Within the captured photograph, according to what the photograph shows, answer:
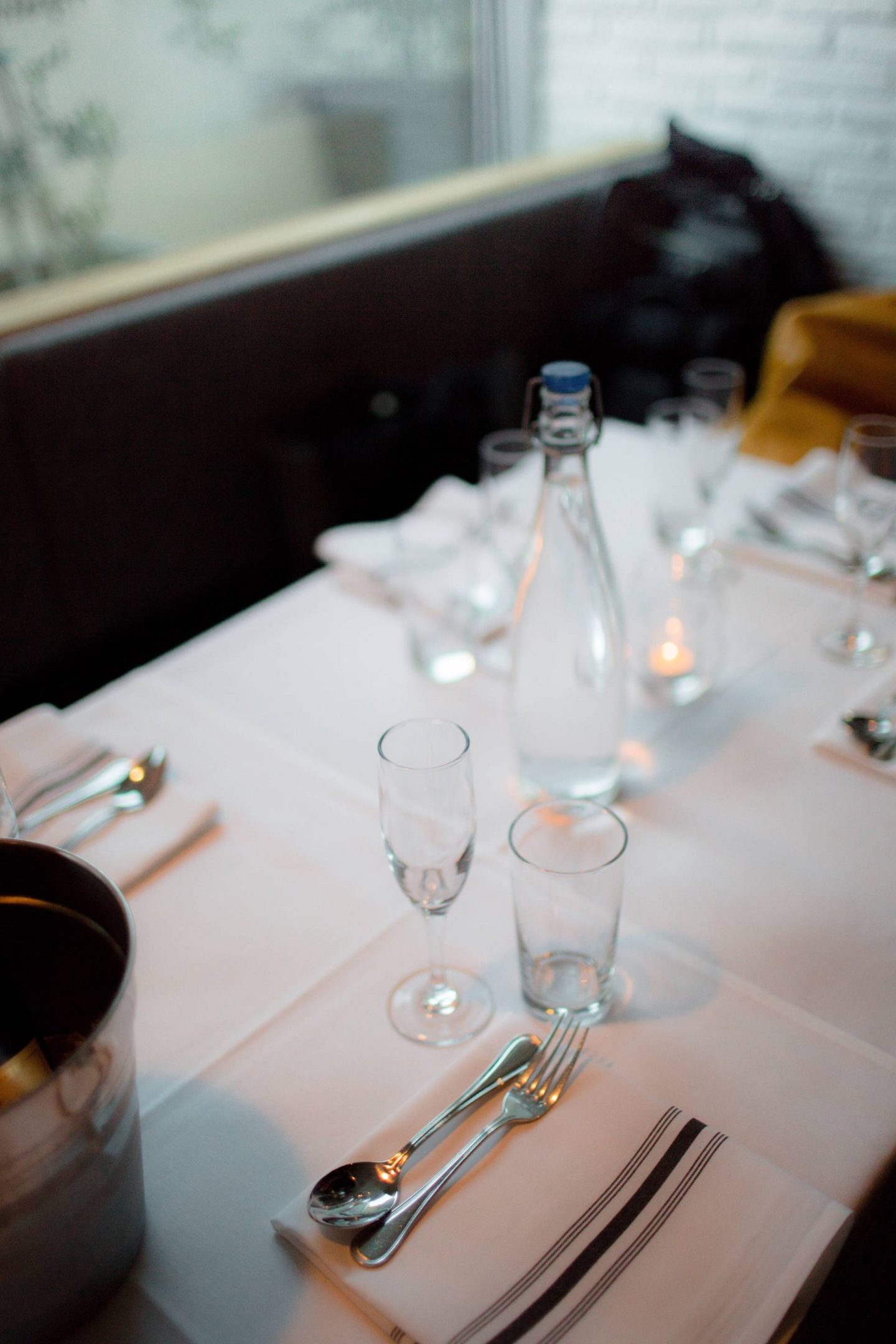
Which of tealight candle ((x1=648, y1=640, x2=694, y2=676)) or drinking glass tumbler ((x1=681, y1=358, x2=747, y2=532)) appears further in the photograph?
drinking glass tumbler ((x1=681, y1=358, x2=747, y2=532))

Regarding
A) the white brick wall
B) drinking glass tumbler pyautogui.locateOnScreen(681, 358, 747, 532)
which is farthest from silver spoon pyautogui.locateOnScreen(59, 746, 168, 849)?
the white brick wall

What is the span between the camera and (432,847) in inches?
25.1

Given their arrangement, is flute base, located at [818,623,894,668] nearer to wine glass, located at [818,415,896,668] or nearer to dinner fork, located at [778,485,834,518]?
wine glass, located at [818,415,896,668]

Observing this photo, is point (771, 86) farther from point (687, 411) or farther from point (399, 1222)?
point (399, 1222)

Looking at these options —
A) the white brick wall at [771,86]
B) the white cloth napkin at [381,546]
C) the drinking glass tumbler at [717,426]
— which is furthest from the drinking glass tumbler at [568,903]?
the white brick wall at [771,86]

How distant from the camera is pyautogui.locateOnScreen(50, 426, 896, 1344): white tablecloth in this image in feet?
1.88

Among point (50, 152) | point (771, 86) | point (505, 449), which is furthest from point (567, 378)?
point (771, 86)

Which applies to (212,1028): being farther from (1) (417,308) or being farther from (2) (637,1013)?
(1) (417,308)

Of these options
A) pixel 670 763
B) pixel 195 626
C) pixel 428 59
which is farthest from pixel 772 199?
pixel 670 763

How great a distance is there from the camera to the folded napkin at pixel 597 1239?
49cm

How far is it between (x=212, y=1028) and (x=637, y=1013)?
0.27 meters

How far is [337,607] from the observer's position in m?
1.17

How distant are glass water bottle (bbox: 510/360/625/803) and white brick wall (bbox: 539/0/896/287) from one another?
7.95ft

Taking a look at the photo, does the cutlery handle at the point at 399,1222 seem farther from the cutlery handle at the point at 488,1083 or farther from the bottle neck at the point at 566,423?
the bottle neck at the point at 566,423
